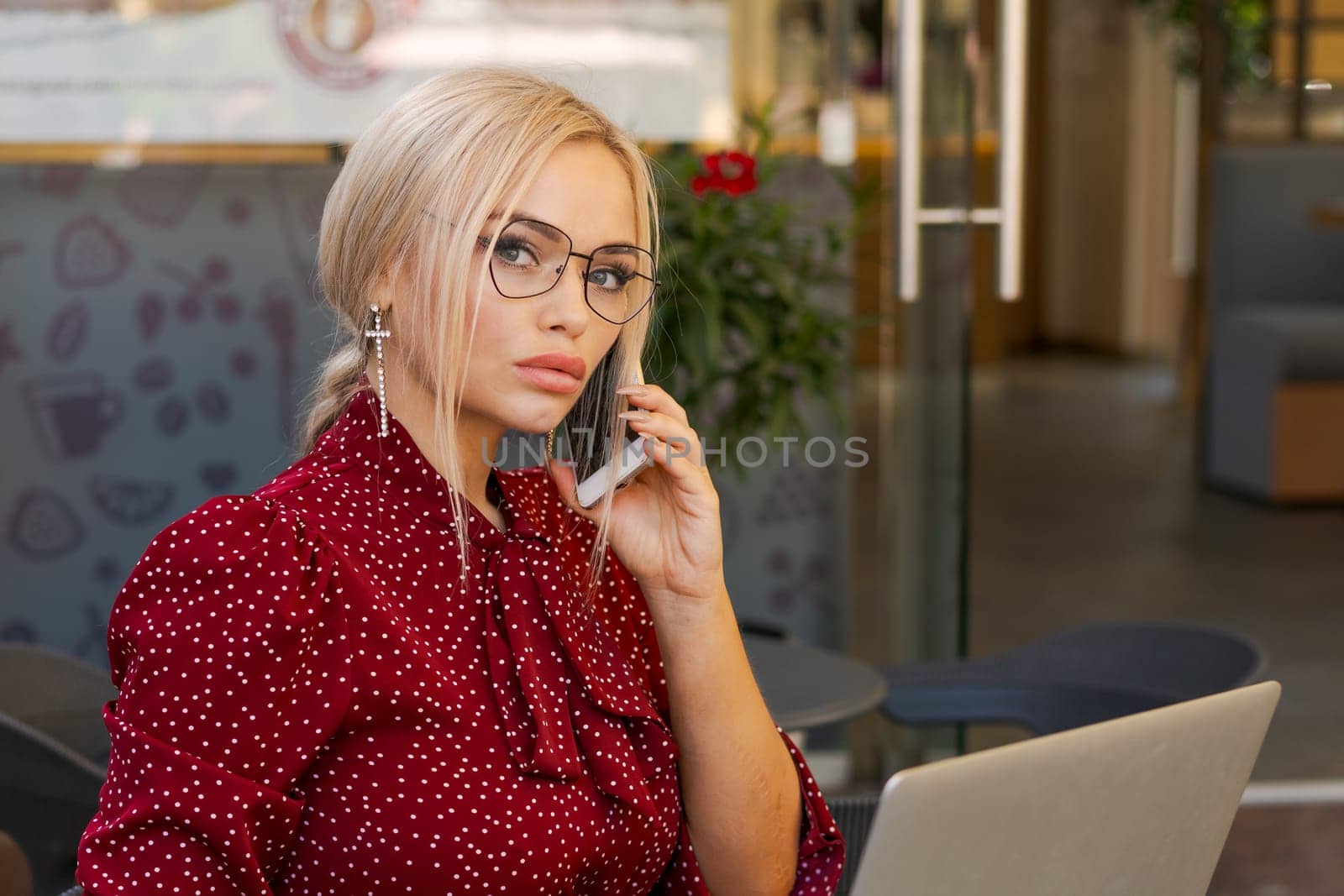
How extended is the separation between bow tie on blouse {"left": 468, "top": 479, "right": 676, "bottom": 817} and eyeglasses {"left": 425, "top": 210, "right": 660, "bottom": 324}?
0.19m

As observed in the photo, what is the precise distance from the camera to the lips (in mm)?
1141

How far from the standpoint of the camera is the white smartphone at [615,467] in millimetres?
1242

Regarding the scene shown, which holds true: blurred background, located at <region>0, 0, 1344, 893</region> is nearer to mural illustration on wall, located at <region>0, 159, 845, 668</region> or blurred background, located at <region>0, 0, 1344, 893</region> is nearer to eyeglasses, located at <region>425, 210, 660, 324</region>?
mural illustration on wall, located at <region>0, 159, 845, 668</region>

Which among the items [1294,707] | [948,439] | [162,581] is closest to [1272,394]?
[1294,707]

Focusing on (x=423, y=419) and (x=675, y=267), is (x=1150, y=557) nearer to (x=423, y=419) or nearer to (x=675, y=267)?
(x=675, y=267)

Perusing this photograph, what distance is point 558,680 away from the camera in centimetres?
119

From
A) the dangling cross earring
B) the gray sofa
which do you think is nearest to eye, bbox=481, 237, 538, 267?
the dangling cross earring

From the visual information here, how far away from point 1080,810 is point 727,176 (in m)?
1.67

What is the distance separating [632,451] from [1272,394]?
450 centimetres

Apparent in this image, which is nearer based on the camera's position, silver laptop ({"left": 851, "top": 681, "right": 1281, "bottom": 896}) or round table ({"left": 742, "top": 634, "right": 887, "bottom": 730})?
silver laptop ({"left": 851, "top": 681, "right": 1281, "bottom": 896})

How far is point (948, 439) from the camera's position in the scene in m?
2.78

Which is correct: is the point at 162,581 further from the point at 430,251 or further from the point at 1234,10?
the point at 1234,10

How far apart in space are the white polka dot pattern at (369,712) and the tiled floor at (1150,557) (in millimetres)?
1516

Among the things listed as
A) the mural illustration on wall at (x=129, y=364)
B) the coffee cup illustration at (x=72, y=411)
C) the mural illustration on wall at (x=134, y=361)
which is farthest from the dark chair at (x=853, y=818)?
the coffee cup illustration at (x=72, y=411)
